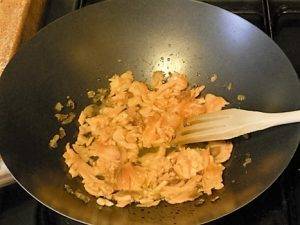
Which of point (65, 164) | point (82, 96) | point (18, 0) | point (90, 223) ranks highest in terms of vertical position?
point (18, 0)

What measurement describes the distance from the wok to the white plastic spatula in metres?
0.04

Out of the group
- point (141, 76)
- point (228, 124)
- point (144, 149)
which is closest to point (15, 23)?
point (141, 76)

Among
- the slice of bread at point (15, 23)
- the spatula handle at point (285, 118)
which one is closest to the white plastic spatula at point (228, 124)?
the spatula handle at point (285, 118)

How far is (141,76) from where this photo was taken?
40.4 inches

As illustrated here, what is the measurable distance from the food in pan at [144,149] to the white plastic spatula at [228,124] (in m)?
0.03

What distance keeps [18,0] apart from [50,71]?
274 millimetres

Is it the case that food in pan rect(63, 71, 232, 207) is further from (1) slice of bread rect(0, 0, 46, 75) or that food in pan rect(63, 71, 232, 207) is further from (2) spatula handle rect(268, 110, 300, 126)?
(1) slice of bread rect(0, 0, 46, 75)

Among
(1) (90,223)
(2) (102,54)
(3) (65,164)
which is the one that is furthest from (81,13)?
(1) (90,223)

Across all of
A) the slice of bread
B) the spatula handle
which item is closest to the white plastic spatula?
the spatula handle

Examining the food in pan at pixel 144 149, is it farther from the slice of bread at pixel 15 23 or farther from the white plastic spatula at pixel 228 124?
the slice of bread at pixel 15 23

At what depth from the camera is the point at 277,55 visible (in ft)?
2.98

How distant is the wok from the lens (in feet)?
2.57

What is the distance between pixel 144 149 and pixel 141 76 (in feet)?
0.63

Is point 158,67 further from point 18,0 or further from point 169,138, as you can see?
point 18,0
